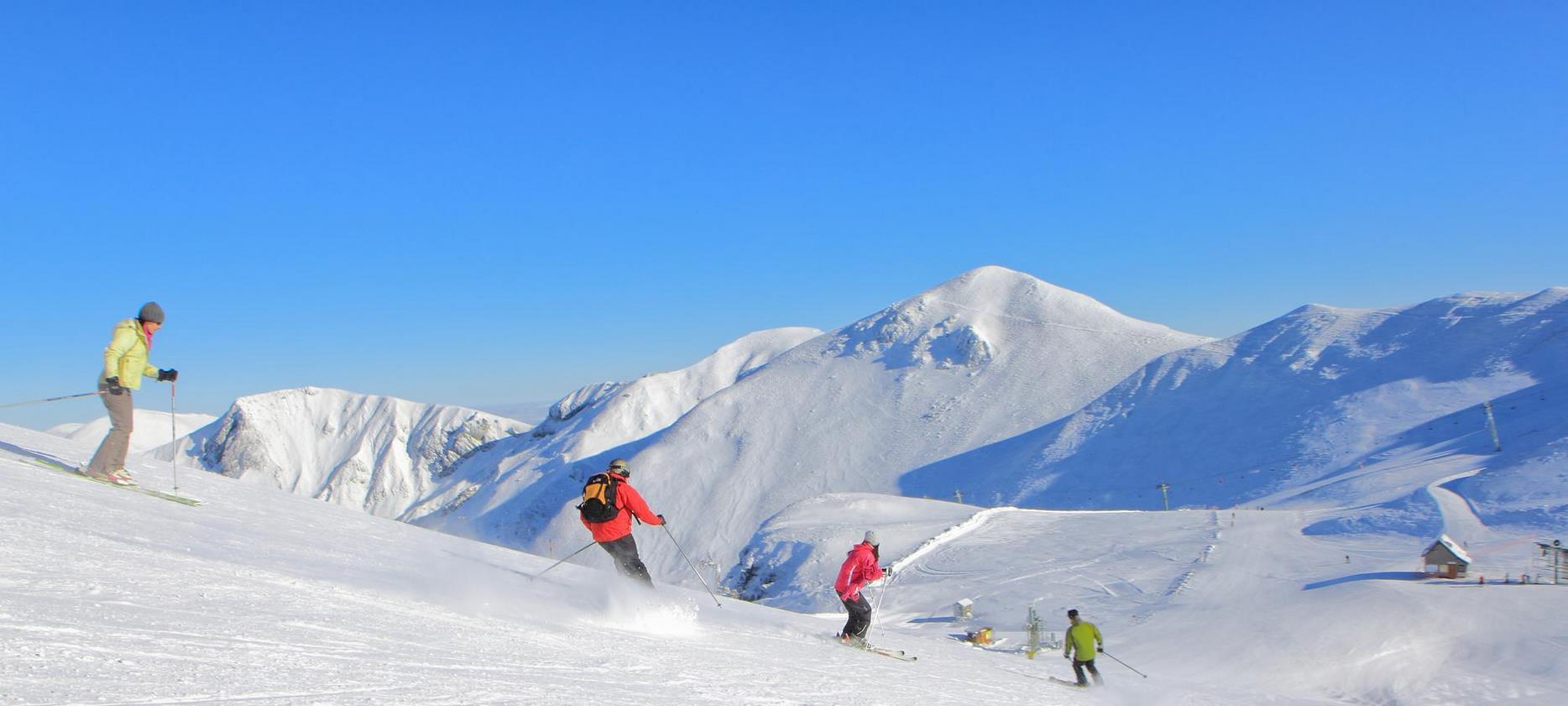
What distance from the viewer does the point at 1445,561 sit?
25562mm

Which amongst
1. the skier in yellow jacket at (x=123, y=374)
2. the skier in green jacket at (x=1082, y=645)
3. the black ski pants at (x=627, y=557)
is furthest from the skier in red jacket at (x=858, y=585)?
the skier in yellow jacket at (x=123, y=374)

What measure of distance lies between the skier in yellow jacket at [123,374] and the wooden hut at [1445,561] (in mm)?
29330

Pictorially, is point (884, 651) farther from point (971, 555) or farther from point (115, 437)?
point (971, 555)

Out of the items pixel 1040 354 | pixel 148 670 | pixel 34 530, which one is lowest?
pixel 148 670

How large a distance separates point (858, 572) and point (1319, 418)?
76967mm

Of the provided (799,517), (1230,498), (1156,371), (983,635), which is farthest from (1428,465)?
(1156,371)

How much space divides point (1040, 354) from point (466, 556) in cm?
11381

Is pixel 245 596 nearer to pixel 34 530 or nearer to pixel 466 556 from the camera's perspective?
pixel 34 530

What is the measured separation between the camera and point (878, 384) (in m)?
122

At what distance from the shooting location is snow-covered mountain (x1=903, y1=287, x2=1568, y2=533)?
55.8 metres

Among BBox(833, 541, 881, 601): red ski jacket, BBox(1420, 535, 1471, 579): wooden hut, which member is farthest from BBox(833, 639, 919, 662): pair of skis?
BBox(1420, 535, 1471, 579): wooden hut

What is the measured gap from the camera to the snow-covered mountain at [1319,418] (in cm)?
5584

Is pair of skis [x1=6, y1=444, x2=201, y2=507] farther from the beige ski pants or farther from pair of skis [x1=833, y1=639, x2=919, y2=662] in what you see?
pair of skis [x1=833, y1=639, x2=919, y2=662]

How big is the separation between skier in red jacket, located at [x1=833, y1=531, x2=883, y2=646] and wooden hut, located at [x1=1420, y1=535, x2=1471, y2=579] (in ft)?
69.5
